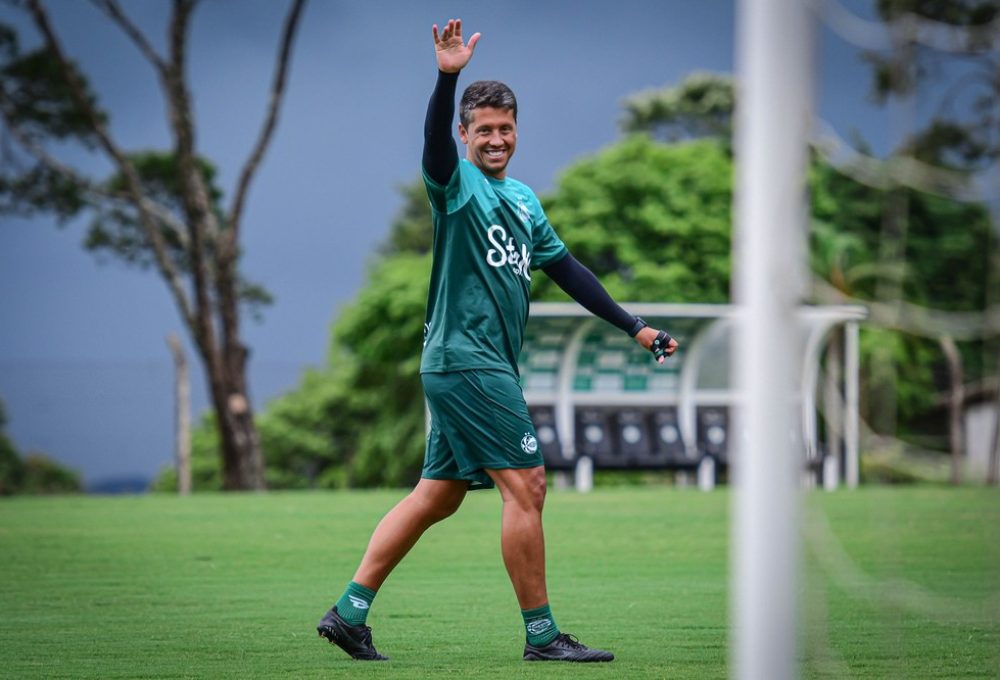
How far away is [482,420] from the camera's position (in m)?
5.77

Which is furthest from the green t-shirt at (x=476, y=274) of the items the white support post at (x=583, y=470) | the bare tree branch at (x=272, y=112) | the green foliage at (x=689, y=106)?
the green foliage at (x=689, y=106)

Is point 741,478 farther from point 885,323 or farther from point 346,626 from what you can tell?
point 346,626

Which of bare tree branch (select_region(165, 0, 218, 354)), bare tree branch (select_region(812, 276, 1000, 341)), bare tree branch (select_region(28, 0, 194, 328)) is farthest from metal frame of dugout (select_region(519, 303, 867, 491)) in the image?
bare tree branch (select_region(812, 276, 1000, 341))

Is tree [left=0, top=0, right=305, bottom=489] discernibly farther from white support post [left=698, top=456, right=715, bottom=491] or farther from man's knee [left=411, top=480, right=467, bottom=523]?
man's knee [left=411, top=480, right=467, bottom=523]

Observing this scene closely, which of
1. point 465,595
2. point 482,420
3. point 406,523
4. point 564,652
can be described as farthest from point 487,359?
point 465,595

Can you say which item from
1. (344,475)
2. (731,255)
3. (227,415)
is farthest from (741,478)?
(344,475)

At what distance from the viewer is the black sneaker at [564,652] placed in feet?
A: 18.8

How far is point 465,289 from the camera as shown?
5781 millimetres

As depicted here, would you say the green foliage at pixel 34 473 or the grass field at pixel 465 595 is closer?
the grass field at pixel 465 595

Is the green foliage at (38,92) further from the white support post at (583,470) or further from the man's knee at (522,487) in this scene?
the man's knee at (522,487)

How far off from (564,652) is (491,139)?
6.03 ft

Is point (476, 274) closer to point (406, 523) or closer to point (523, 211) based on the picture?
point (523, 211)

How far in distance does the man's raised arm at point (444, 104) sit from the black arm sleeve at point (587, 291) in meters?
0.77

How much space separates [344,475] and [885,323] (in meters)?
46.6
